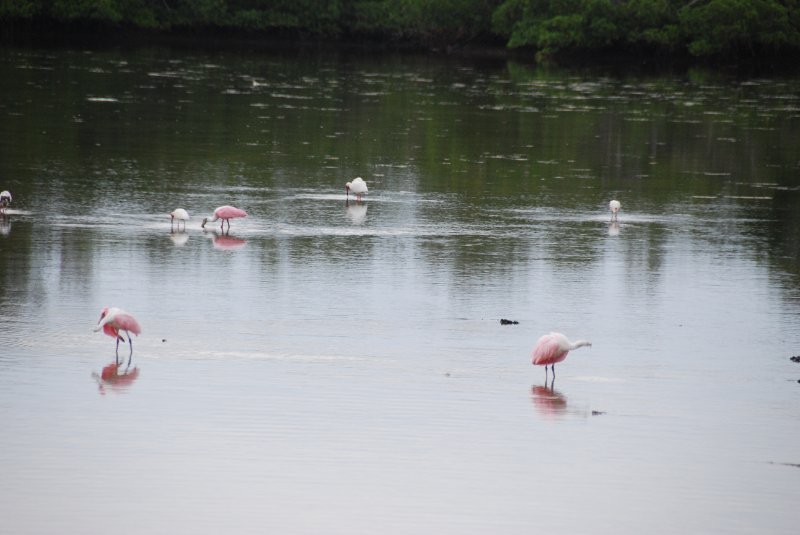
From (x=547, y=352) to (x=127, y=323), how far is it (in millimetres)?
3264

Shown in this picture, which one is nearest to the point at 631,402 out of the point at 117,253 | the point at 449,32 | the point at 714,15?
the point at 117,253

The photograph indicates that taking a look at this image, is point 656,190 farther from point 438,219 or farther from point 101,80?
point 101,80

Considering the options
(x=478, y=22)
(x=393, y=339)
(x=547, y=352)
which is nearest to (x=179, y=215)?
(x=393, y=339)

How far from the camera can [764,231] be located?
59.4 ft

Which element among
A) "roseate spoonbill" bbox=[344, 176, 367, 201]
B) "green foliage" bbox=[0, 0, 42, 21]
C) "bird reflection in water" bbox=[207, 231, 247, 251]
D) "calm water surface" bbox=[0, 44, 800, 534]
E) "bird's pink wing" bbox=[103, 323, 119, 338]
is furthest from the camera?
"green foliage" bbox=[0, 0, 42, 21]

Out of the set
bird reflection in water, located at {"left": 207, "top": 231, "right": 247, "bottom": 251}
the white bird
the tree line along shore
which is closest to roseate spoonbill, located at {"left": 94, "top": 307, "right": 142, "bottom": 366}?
bird reflection in water, located at {"left": 207, "top": 231, "right": 247, "bottom": 251}

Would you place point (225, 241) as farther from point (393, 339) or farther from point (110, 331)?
point (110, 331)

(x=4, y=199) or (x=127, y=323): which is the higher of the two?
(x=4, y=199)

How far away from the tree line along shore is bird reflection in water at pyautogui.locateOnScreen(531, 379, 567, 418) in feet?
178

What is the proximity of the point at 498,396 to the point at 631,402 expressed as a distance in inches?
38.7

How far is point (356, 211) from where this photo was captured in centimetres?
1847

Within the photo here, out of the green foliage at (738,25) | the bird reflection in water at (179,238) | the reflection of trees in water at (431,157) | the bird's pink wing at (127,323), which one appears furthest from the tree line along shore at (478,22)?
the bird's pink wing at (127,323)

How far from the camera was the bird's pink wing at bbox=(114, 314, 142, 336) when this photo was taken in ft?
36.2

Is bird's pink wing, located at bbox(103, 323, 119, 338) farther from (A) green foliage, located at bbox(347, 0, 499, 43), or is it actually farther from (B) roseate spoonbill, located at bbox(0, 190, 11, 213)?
(A) green foliage, located at bbox(347, 0, 499, 43)
